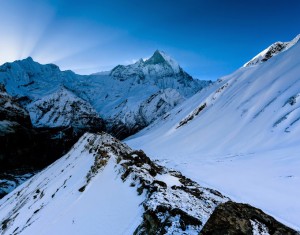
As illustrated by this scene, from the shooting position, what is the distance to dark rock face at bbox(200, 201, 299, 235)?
7.35 m

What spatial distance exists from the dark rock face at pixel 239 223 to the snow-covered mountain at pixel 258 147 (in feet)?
18.7

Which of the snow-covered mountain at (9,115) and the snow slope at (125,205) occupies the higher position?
the snow-covered mountain at (9,115)

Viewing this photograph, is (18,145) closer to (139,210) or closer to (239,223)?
(139,210)

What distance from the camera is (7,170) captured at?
11625 centimetres

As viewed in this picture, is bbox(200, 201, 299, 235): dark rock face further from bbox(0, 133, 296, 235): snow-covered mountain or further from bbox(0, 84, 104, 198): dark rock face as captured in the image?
bbox(0, 84, 104, 198): dark rock face

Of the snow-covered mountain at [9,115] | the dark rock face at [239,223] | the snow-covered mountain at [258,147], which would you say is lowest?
the snow-covered mountain at [258,147]

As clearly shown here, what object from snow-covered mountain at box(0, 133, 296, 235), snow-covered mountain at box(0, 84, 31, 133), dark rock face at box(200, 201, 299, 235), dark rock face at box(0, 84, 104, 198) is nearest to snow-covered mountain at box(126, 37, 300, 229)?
snow-covered mountain at box(0, 133, 296, 235)

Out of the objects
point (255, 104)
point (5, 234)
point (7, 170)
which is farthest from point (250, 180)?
point (7, 170)

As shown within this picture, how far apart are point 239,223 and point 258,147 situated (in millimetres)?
26450

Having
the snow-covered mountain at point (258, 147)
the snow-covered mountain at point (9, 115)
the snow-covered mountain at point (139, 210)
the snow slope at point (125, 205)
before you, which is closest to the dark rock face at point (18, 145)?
the snow-covered mountain at point (9, 115)

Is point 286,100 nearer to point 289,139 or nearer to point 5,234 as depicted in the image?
point 289,139

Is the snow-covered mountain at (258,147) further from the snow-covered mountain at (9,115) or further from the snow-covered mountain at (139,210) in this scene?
the snow-covered mountain at (9,115)

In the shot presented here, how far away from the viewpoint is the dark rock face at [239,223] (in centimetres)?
735

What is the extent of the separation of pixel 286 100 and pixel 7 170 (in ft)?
370
